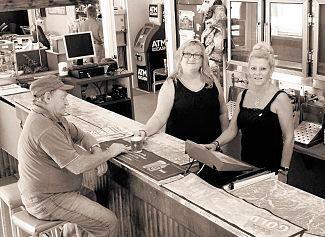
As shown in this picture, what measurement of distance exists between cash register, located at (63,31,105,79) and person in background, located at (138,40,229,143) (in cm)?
354

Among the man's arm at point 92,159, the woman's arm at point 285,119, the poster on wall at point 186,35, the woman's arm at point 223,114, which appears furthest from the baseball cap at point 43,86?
the poster on wall at point 186,35

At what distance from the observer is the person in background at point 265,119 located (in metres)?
3.09

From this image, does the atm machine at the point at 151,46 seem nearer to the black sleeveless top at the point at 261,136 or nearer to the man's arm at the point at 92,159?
the black sleeveless top at the point at 261,136

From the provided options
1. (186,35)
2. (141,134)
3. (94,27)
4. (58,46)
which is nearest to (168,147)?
(141,134)

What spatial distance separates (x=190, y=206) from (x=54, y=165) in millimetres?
937

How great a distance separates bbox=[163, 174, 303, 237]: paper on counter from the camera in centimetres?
200

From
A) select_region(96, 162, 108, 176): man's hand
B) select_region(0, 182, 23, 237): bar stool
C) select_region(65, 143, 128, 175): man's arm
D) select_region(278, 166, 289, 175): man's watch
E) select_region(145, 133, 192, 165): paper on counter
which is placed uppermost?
select_region(65, 143, 128, 175): man's arm

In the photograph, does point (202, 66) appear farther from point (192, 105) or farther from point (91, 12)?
point (91, 12)

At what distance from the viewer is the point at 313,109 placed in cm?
448

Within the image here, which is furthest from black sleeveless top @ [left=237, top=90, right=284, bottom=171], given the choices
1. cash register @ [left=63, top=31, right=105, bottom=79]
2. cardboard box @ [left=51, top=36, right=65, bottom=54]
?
cardboard box @ [left=51, top=36, right=65, bottom=54]

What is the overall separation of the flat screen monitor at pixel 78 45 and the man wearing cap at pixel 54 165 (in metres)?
4.18

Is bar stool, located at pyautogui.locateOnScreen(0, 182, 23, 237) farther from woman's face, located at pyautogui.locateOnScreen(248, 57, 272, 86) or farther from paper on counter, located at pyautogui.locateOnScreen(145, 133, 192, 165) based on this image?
woman's face, located at pyautogui.locateOnScreen(248, 57, 272, 86)

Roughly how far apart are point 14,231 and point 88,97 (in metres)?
3.84

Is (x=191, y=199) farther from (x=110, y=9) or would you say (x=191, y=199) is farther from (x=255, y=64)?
(x=110, y=9)
